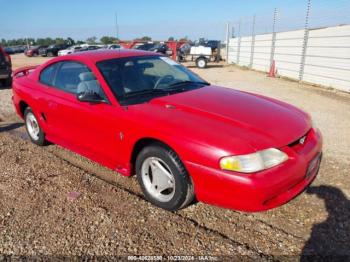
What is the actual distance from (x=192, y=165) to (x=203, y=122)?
1.46 ft

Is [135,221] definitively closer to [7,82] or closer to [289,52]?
[7,82]

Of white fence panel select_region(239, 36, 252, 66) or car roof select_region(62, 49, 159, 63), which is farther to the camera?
white fence panel select_region(239, 36, 252, 66)

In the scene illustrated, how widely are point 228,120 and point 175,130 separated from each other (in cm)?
53

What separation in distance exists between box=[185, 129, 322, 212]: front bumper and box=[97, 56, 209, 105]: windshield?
45.3 inches

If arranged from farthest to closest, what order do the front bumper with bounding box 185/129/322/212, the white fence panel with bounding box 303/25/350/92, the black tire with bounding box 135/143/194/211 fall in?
the white fence panel with bounding box 303/25/350/92 → the black tire with bounding box 135/143/194/211 → the front bumper with bounding box 185/129/322/212

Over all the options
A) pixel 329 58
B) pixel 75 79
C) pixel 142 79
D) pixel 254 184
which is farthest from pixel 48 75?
pixel 329 58

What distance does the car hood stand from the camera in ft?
8.87

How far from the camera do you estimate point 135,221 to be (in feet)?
9.96

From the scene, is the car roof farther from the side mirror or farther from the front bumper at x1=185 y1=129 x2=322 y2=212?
the front bumper at x1=185 y1=129 x2=322 y2=212

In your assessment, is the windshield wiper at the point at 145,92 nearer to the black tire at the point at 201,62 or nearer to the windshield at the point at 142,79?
the windshield at the point at 142,79

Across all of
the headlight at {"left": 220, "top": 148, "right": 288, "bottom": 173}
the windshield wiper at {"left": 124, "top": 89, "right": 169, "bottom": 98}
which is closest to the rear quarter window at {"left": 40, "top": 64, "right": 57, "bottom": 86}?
the windshield wiper at {"left": 124, "top": 89, "right": 169, "bottom": 98}

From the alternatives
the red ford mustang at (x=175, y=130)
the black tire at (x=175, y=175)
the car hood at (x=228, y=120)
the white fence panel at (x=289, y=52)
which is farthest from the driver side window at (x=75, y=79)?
the white fence panel at (x=289, y=52)

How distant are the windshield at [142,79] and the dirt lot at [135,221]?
3.65 feet

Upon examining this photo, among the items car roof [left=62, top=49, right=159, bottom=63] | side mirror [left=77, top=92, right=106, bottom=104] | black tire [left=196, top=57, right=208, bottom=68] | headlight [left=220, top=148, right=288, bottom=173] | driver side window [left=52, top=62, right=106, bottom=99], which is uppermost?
car roof [left=62, top=49, right=159, bottom=63]
